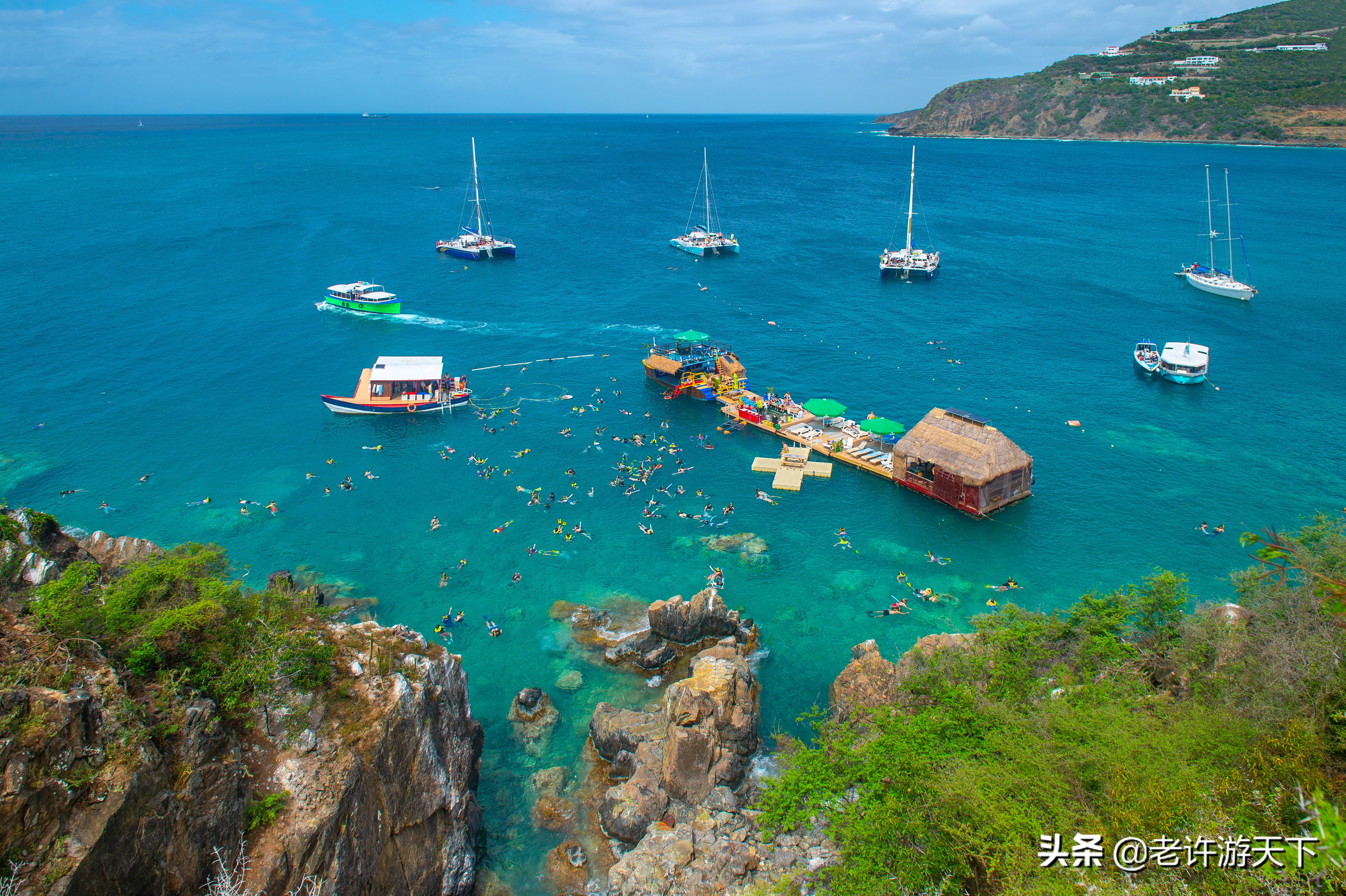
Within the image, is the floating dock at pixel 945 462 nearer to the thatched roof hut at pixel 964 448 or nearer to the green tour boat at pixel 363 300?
the thatched roof hut at pixel 964 448

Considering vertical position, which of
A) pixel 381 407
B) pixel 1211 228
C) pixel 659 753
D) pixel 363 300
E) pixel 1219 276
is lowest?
pixel 659 753

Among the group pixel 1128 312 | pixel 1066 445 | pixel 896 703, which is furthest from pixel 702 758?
pixel 1128 312

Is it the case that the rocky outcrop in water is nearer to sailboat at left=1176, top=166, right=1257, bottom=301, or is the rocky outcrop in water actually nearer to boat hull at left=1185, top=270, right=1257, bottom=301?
boat hull at left=1185, top=270, right=1257, bottom=301

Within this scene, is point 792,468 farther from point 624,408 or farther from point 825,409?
point 624,408

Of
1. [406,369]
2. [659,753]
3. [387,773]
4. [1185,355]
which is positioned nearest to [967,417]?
[659,753]

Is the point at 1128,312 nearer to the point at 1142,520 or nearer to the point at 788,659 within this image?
the point at 1142,520

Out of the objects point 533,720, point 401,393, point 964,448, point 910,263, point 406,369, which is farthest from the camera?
point 910,263
